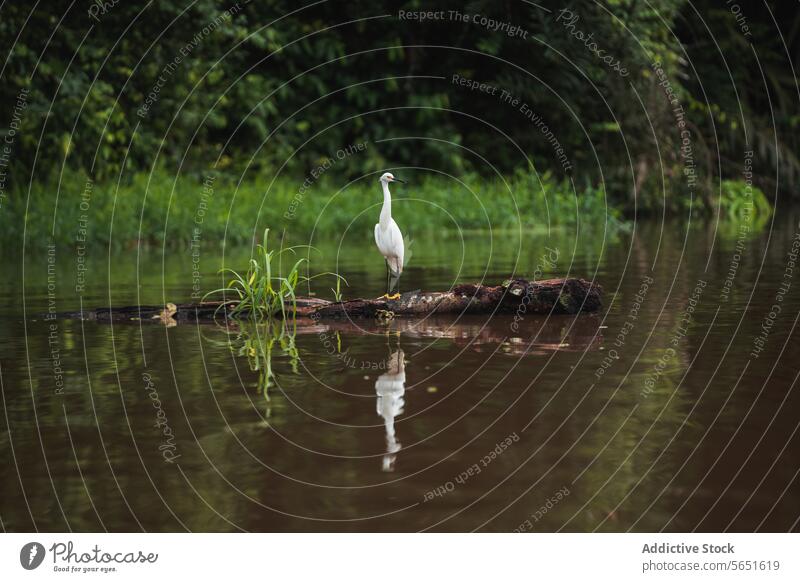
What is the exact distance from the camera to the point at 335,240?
17.9 m

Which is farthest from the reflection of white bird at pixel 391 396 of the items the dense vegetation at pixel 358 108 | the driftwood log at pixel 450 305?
the dense vegetation at pixel 358 108

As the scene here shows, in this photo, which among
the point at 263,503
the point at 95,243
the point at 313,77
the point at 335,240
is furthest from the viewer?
the point at 313,77

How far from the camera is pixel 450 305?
8031 millimetres

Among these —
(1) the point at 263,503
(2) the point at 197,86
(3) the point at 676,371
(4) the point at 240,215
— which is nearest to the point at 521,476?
(1) the point at 263,503

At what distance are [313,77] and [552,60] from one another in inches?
218

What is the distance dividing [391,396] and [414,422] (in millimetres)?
566

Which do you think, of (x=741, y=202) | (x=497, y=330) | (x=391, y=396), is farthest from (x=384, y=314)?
(x=741, y=202)

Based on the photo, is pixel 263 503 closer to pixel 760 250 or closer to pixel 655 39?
pixel 760 250

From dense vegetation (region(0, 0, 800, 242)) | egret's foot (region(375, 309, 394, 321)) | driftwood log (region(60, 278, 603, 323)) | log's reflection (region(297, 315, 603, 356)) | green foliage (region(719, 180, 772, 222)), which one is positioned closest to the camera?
log's reflection (region(297, 315, 603, 356))
